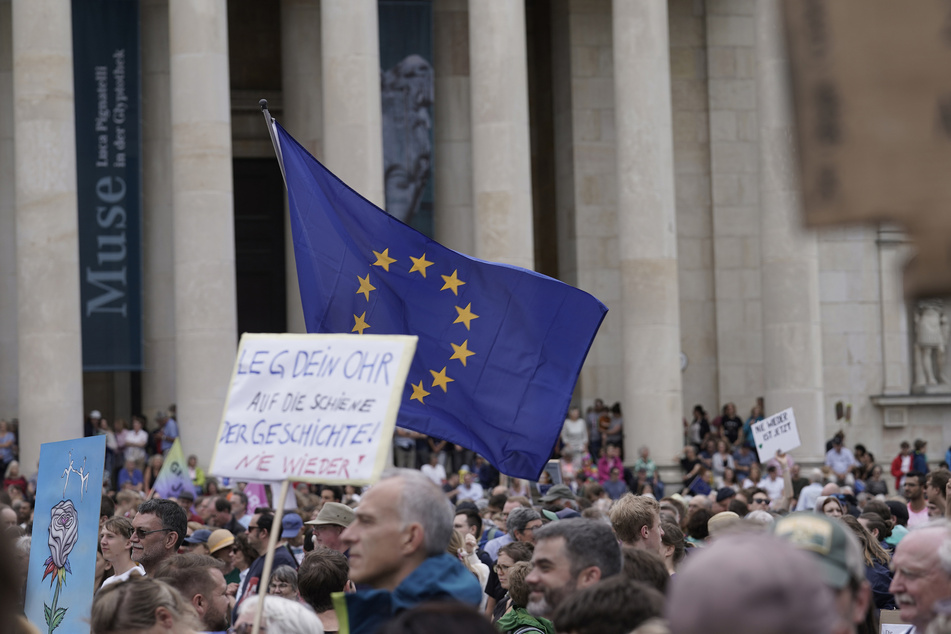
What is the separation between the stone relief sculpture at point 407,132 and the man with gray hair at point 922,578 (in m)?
32.0

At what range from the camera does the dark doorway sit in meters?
43.3

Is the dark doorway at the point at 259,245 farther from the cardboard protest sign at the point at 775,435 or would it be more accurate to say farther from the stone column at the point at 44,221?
the cardboard protest sign at the point at 775,435

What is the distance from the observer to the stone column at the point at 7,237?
A: 122 ft

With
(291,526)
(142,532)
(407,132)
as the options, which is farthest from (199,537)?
(407,132)

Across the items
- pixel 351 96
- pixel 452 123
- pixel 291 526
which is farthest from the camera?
pixel 452 123

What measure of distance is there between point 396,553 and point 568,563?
0.99 meters

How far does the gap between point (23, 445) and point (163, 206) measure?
869 cm

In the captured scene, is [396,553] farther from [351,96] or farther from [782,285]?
[782,285]

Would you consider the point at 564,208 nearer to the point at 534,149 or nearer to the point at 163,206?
A: the point at 534,149

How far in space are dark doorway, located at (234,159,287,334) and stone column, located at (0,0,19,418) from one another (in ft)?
24.4

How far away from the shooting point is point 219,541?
13.1 m

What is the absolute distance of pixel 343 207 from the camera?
39.2 feet

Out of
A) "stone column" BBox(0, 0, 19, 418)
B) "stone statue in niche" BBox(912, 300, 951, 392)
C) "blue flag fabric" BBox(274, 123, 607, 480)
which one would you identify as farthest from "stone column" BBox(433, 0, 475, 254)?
"blue flag fabric" BBox(274, 123, 607, 480)

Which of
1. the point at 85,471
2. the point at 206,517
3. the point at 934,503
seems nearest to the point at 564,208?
the point at 206,517
